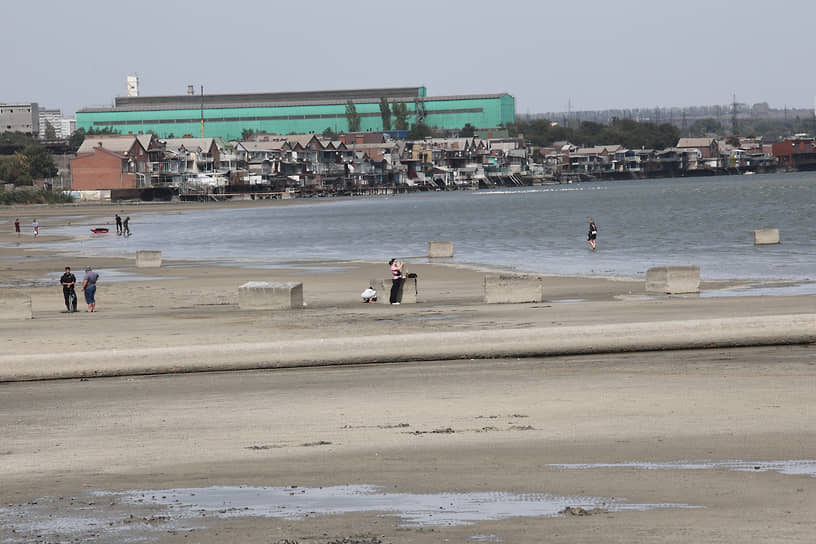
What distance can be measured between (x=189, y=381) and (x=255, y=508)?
8251 mm

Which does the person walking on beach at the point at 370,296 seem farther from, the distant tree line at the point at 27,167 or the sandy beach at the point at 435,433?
the distant tree line at the point at 27,167

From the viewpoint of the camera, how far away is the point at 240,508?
9.80 metres

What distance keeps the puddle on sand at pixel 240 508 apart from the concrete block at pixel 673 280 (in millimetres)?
22729

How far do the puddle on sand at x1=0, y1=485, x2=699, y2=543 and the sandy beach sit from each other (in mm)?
88

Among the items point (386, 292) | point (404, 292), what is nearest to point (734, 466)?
point (404, 292)

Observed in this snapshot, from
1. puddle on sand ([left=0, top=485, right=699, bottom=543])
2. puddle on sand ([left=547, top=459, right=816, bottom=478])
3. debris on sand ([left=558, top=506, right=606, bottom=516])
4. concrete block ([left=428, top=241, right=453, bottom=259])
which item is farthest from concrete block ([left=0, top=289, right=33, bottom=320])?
concrete block ([left=428, top=241, right=453, bottom=259])

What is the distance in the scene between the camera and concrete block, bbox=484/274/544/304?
29.7 m

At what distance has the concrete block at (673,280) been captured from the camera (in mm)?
31875

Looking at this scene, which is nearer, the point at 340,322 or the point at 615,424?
the point at 615,424

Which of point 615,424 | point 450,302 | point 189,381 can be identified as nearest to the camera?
point 615,424

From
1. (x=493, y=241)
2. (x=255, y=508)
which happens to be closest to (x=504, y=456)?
(x=255, y=508)

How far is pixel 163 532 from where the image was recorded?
907 cm

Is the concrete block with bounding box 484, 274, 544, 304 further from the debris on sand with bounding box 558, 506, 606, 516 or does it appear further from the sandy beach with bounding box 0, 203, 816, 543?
the debris on sand with bounding box 558, 506, 606, 516

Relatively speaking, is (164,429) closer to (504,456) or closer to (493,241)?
(504,456)
